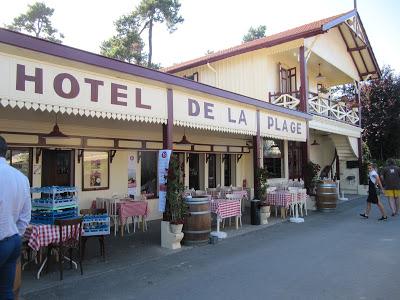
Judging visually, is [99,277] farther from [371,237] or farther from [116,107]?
[371,237]

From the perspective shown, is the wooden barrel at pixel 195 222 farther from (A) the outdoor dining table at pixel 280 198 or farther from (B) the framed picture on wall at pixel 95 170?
(A) the outdoor dining table at pixel 280 198

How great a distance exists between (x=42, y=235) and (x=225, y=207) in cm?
465

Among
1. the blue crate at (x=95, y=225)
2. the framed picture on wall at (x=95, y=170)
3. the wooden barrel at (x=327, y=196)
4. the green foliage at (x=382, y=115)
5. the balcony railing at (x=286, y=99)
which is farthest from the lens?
the green foliage at (x=382, y=115)

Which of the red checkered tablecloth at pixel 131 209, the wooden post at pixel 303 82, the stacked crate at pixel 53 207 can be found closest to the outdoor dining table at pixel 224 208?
the red checkered tablecloth at pixel 131 209

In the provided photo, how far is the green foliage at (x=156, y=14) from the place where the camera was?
2705cm

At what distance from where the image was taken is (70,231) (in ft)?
18.7

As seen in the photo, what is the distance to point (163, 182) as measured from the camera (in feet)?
24.4

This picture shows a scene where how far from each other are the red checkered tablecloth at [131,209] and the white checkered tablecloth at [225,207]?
178cm

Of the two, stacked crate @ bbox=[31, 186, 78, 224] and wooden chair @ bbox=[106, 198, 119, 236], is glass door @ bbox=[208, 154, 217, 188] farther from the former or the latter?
stacked crate @ bbox=[31, 186, 78, 224]

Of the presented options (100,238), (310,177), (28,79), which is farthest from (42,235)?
(310,177)

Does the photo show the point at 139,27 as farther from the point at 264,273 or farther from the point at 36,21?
the point at 264,273

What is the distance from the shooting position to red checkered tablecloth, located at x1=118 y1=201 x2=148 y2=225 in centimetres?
877

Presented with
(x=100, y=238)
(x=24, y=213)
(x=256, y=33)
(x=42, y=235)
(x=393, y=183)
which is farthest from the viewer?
(x=256, y=33)

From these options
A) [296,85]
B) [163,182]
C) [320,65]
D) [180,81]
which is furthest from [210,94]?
[320,65]
